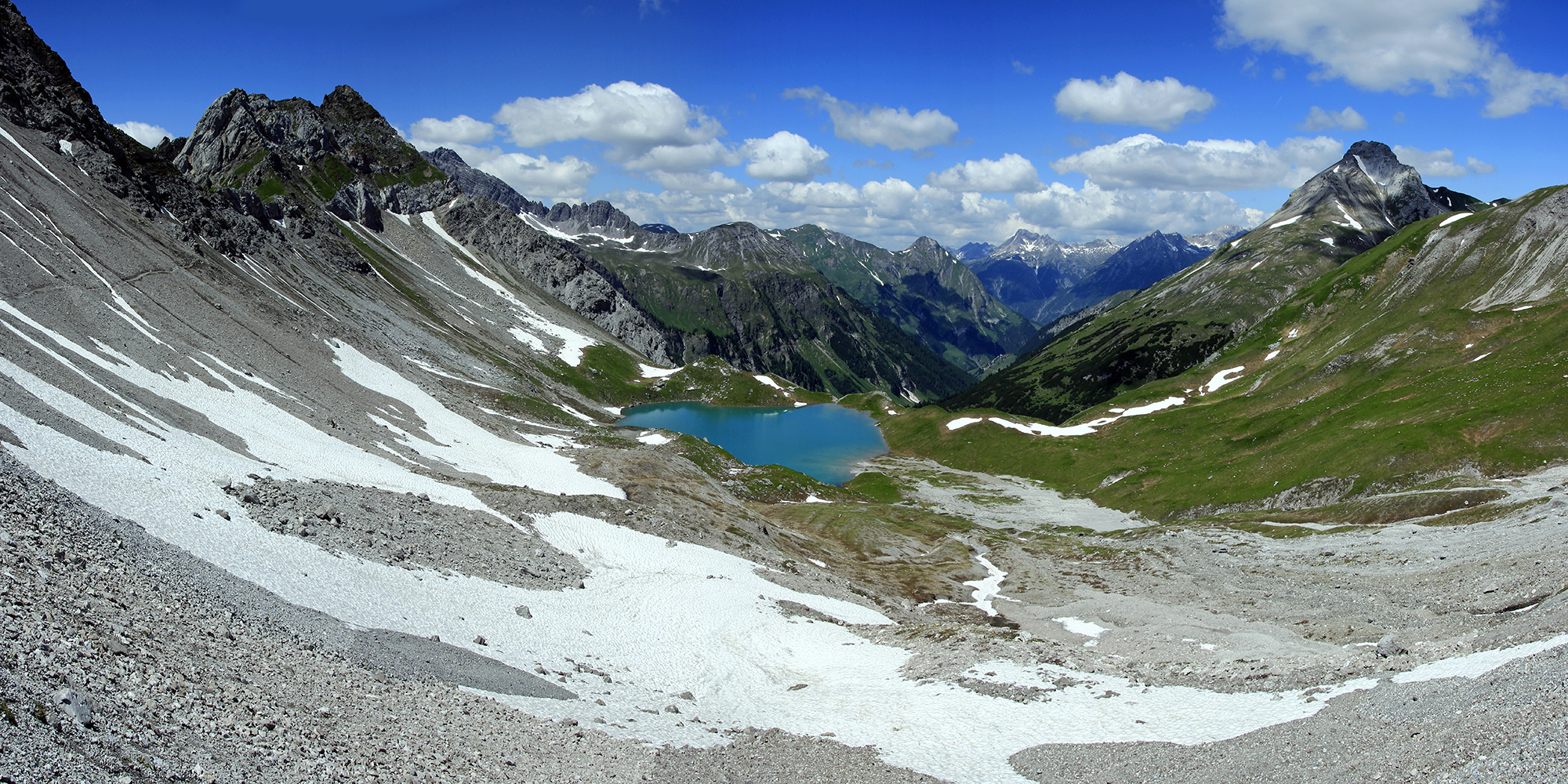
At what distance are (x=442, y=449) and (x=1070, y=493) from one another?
78.0 metres

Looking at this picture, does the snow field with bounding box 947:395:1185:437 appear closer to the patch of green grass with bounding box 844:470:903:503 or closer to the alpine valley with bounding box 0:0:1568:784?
the alpine valley with bounding box 0:0:1568:784

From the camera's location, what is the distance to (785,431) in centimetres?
16062

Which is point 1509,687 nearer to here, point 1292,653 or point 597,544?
point 1292,653

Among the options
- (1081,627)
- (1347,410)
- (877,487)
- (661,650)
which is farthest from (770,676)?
(1347,410)

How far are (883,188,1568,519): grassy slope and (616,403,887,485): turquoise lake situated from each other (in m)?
12.1

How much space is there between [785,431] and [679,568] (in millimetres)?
114319

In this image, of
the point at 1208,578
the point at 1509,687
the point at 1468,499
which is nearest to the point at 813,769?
the point at 1509,687

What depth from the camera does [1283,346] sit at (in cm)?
13062

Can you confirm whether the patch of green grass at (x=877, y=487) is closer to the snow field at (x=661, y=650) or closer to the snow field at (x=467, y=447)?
the snow field at (x=467, y=447)

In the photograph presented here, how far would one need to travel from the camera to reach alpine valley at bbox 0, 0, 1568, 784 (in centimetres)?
1872

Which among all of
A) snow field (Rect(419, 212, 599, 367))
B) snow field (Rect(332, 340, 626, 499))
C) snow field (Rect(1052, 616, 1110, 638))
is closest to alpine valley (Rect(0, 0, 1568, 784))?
snow field (Rect(1052, 616, 1110, 638))

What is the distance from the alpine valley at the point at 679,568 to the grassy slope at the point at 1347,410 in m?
0.59

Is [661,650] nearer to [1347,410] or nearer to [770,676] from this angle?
[770,676]

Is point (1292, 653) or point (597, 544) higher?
point (1292, 653)
